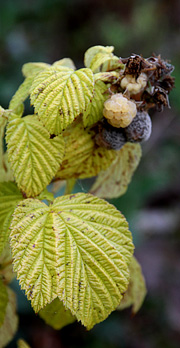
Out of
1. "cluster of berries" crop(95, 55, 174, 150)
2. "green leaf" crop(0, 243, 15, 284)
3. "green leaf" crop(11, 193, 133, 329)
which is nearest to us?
"green leaf" crop(11, 193, 133, 329)

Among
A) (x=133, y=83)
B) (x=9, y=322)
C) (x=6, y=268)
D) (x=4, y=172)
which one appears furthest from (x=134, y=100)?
(x=9, y=322)

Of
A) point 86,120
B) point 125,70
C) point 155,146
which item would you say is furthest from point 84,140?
point 155,146

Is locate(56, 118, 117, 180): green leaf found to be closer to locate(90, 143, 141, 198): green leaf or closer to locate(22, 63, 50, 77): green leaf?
locate(90, 143, 141, 198): green leaf

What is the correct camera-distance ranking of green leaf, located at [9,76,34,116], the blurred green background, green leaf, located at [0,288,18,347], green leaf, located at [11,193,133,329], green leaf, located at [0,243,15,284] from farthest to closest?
the blurred green background, green leaf, located at [0,288,18,347], green leaf, located at [0,243,15,284], green leaf, located at [9,76,34,116], green leaf, located at [11,193,133,329]

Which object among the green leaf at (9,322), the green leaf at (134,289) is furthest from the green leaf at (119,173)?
the green leaf at (9,322)

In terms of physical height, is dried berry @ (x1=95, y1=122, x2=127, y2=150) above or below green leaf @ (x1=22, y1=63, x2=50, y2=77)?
below

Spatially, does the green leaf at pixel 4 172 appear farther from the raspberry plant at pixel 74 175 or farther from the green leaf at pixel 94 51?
the green leaf at pixel 94 51

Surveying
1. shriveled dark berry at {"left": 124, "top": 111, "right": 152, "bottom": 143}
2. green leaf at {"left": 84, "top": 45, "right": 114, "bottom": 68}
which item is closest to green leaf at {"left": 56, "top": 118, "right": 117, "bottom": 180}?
shriveled dark berry at {"left": 124, "top": 111, "right": 152, "bottom": 143}

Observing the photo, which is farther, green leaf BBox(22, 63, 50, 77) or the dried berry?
green leaf BBox(22, 63, 50, 77)
